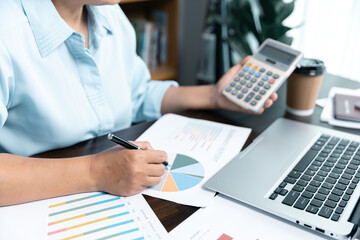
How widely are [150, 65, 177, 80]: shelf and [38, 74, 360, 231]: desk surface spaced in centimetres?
111

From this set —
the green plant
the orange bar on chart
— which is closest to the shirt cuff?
the orange bar on chart

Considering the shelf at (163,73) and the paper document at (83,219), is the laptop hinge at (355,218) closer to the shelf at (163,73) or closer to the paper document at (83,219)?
the paper document at (83,219)

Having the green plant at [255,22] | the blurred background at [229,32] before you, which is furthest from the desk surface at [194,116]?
the blurred background at [229,32]

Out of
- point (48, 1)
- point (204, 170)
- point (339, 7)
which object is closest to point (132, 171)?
point (204, 170)

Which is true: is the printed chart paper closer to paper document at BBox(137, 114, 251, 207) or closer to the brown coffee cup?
paper document at BBox(137, 114, 251, 207)

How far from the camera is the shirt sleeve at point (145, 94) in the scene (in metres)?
1.07

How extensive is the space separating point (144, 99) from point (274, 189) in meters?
0.56

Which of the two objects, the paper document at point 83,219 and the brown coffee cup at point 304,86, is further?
the brown coffee cup at point 304,86

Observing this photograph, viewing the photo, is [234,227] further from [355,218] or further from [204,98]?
[204,98]

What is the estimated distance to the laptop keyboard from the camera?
0.60 m

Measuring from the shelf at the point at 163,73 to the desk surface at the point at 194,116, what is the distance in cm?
111

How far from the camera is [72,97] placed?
32.4 inches

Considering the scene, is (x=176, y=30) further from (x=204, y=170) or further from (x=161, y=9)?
(x=204, y=170)

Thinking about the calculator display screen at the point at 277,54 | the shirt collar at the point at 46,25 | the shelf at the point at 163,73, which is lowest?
the shelf at the point at 163,73
